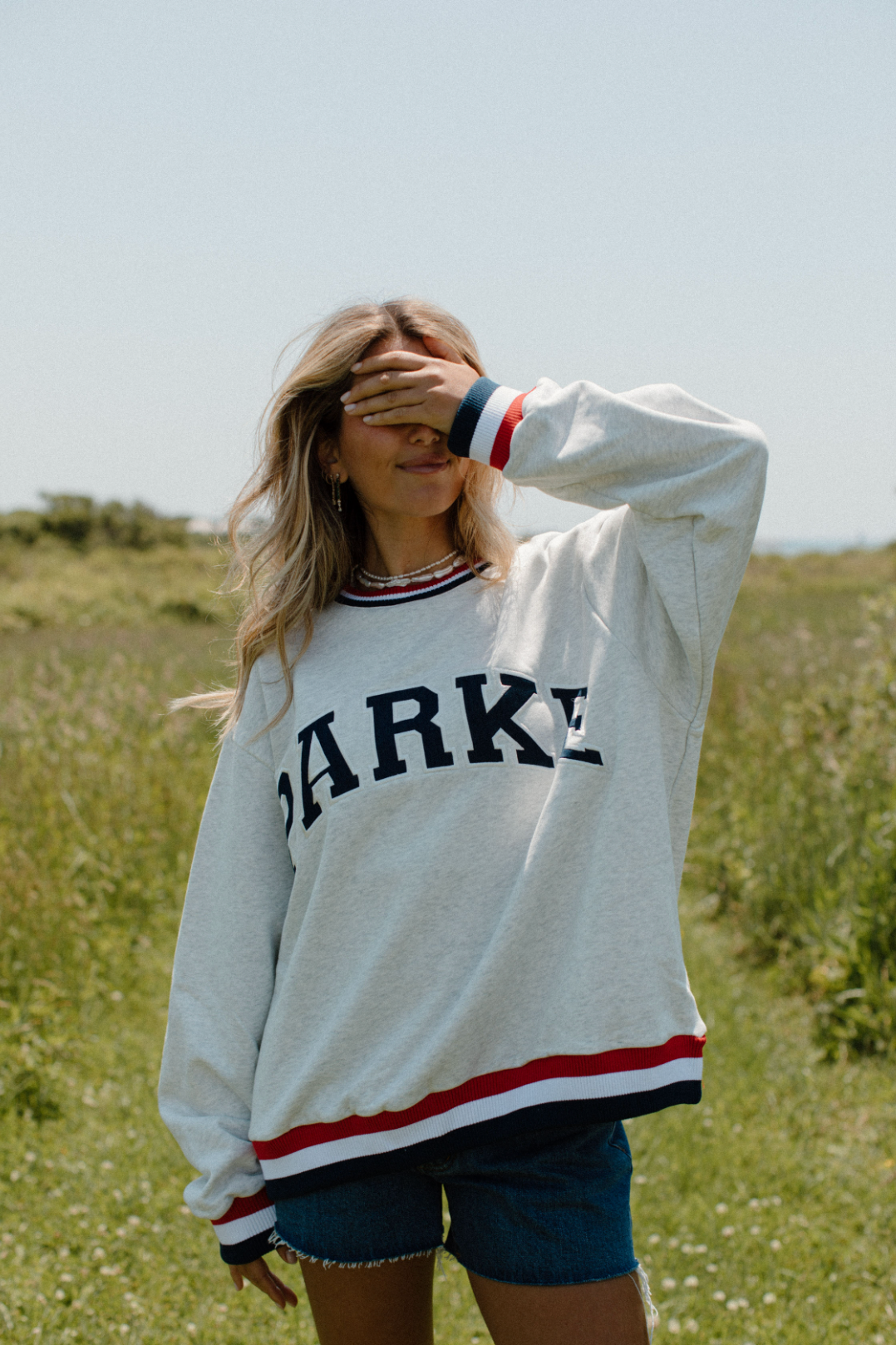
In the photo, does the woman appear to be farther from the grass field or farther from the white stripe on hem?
the grass field

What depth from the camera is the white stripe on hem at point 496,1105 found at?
1.56 metres

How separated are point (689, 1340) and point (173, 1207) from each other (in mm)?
1631

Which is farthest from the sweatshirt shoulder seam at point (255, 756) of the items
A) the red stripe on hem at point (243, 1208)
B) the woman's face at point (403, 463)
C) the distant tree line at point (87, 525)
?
the distant tree line at point (87, 525)

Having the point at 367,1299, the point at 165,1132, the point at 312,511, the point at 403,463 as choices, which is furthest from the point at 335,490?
the point at 165,1132

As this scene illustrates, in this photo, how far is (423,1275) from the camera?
1.76 m

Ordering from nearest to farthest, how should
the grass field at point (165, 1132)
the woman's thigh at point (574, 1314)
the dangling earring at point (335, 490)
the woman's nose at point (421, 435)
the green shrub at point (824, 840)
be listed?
the woman's thigh at point (574, 1314) < the woman's nose at point (421, 435) < the dangling earring at point (335, 490) < the grass field at point (165, 1132) < the green shrub at point (824, 840)

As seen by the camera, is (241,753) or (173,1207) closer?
(241,753)

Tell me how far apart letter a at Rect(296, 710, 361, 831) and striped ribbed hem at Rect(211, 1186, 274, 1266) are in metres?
0.70

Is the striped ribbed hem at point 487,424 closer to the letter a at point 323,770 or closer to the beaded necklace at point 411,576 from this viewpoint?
the beaded necklace at point 411,576

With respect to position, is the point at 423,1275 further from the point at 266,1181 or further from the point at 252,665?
the point at 252,665

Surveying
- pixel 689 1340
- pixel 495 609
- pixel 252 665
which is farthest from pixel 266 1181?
pixel 689 1340

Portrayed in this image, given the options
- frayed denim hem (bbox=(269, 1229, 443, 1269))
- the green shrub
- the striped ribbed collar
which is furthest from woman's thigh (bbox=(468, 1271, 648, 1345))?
the green shrub

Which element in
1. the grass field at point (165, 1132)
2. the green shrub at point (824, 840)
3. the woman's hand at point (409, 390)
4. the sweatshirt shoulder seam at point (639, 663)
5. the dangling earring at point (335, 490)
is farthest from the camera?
the green shrub at point (824, 840)

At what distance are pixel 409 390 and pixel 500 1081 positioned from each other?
46.6 inches
